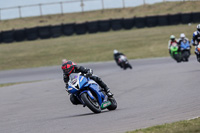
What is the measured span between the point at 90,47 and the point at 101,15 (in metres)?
9.85

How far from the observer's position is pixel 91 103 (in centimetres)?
845

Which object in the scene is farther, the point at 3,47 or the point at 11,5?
the point at 11,5

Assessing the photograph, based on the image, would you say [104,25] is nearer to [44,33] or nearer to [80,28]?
[80,28]

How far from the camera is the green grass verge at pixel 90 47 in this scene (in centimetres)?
3081

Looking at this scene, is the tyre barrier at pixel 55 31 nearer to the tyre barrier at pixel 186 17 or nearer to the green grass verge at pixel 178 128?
the tyre barrier at pixel 186 17

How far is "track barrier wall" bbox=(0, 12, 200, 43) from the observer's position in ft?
118

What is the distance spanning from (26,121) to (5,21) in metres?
38.5

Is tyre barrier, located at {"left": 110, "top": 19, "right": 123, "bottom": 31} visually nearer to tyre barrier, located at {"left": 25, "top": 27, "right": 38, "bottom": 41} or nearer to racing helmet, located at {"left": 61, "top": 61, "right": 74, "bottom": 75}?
tyre barrier, located at {"left": 25, "top": 27, "right": 38, "bottom": 41}

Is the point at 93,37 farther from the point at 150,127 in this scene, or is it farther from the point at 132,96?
the point at 150,127

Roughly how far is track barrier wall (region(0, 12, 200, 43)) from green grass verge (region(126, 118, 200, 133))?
98.7ft

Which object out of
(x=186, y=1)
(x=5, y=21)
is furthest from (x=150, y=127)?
(x=5, y=21)

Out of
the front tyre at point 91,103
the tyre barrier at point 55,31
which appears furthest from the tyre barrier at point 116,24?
the front tyre at point 91,103

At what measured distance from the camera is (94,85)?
8.71m

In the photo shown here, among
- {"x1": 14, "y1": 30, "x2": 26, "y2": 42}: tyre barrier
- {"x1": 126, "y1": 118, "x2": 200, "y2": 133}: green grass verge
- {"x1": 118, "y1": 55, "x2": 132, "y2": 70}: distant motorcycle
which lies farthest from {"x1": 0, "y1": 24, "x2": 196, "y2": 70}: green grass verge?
{"x1": 126, "y1": 118, "x2": 200, "y2": 133}: green grass verge
